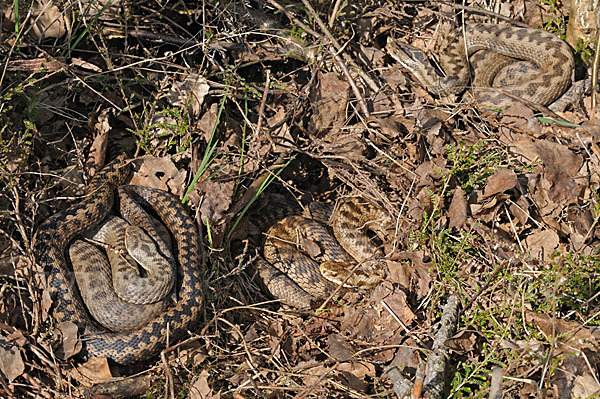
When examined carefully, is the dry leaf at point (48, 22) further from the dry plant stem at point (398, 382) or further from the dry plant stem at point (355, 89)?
the dry plant stem at point (398, 382)

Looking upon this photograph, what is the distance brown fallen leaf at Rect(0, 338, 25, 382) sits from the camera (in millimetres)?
4125

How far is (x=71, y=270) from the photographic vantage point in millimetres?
4965

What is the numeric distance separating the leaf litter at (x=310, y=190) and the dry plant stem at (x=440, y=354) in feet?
0.23

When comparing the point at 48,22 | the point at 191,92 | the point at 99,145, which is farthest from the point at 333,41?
the point at 48,22

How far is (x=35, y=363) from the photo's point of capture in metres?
4.25

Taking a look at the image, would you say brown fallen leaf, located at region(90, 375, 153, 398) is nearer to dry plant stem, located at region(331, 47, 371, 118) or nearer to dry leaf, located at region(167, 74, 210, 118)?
dry leaf, located at region(167, 74, 210, 118)

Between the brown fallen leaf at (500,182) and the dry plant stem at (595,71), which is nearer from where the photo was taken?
the brown fallen leaf at (500,182)

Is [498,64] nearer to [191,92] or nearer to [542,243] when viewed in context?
[542,243]

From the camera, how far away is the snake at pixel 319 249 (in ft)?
17.7

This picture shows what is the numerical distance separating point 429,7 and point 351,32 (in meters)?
1.22

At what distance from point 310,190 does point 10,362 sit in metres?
3.30

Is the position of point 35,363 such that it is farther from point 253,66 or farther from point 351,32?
point 351,32

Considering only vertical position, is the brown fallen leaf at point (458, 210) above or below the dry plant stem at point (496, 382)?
above

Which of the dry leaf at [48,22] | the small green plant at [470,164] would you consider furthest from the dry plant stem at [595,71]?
the dry leaf at [48,22]
